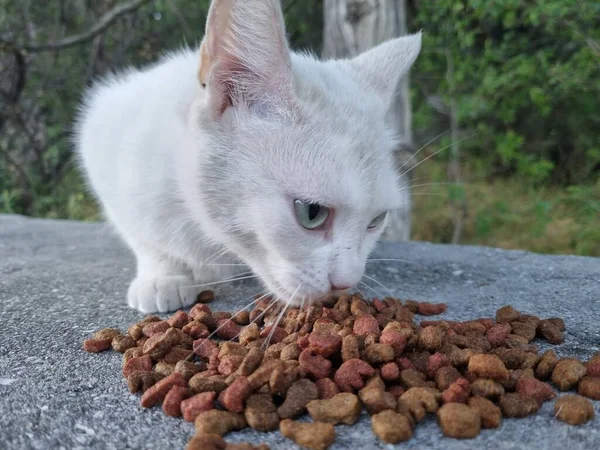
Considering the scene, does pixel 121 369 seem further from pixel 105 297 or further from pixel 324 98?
pixel 324 98

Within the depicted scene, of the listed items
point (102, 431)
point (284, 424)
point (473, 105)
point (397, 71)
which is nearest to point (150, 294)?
point (102, 431)

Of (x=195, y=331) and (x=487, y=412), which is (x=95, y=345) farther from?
(x=487, y=412)

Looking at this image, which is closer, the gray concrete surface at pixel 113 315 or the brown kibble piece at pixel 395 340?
the gray concrete surface at pixel 113 315

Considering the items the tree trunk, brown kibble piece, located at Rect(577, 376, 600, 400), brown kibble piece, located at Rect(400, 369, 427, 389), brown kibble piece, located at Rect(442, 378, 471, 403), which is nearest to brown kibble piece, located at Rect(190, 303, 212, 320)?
brown kibble piece, located at Rect(400, 369, 427, 389)

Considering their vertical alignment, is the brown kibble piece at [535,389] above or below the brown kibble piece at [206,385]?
below

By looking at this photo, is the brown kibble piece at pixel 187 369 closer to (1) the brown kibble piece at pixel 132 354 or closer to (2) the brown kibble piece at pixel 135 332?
(1) the brown kibble piece at pixel 132 354

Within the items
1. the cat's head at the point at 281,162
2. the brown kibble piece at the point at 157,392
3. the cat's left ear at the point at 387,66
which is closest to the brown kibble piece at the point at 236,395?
the brown kibble piece at the point at 157,392

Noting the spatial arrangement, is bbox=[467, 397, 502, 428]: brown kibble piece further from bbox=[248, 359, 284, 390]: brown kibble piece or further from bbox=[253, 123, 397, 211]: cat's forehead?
bbox=[253, 123, 397, 211]: cat's forehead

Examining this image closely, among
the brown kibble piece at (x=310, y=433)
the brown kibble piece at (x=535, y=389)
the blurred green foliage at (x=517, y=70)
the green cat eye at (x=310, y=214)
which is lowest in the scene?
the brown kibble piece at (x=310, y=433)

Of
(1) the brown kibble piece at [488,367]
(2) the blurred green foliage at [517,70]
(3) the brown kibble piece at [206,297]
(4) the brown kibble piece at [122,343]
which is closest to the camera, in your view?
(1) the brown kibble piece at [488,367]
